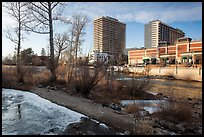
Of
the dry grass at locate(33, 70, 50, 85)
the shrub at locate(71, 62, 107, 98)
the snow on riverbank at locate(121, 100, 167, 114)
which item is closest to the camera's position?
the snow on riverbank at locate(121, 100, 167, 114)

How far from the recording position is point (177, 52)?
75125 millimetres

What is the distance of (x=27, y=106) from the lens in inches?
331

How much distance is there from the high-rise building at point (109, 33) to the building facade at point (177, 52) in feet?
127

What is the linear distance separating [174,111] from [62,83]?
9.55 meters

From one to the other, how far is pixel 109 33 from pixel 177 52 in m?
60.0

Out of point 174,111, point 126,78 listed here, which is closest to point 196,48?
point 126,78

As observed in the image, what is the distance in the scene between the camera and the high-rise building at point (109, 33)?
65.0 feet

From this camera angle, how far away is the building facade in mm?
63875

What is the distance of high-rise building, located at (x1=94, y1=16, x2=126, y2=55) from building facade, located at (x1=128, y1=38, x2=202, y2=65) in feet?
127

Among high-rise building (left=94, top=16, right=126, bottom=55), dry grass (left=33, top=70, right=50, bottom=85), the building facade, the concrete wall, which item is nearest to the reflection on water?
high-rise building (left=94, top=16, right=126, bottom=55)

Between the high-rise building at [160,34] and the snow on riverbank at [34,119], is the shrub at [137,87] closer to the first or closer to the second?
the snow on riverbank at [34,119]

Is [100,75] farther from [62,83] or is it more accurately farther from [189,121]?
[189,121]

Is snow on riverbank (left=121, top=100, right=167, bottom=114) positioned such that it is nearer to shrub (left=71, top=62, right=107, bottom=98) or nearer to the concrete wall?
shrub (left=71, top=62, right=107, bottom=98)

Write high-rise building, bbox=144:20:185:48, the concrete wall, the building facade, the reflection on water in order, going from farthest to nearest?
high-rise building, bbox=144:20:185:48, the building facade, the concrete wall, the reflection on water
